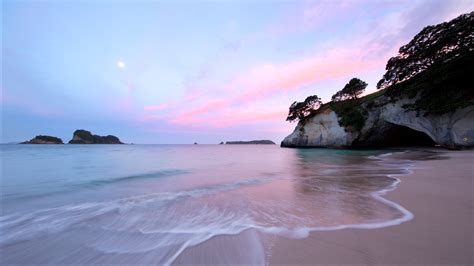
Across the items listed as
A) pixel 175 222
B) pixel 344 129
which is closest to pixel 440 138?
pixel 344 129

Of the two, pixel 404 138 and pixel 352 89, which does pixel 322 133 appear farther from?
pixel 404 138

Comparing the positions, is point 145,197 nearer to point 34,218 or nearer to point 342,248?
point 34,218

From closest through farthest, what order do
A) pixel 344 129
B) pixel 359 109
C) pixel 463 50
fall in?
pixel 463 50, pixel 359 109, pixel 344 129

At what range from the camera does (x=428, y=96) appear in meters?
16.1

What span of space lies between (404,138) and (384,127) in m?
9.51

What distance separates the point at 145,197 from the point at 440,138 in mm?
24847

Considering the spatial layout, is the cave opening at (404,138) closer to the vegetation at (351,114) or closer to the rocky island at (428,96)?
the rocky island at (428,96)

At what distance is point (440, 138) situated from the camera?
54.2 feet

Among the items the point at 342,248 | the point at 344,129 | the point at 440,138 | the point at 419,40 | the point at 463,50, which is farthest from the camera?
the point at 344,129

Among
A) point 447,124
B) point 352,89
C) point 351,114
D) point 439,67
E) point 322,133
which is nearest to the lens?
point 439,67

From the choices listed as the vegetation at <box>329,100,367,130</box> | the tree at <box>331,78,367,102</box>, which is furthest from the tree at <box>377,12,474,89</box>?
the tree at <box>331,78,367,102</box>

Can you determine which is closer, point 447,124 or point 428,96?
point 447,124

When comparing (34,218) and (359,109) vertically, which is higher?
(359,109)

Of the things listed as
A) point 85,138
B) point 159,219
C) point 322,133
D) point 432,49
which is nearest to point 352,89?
point 322,133
